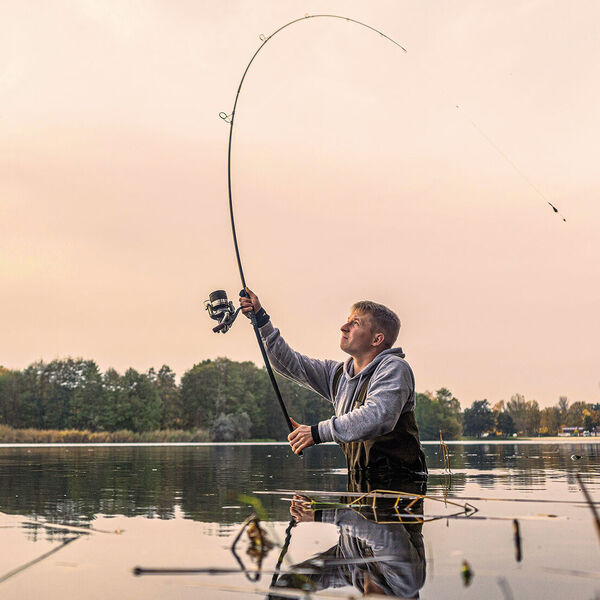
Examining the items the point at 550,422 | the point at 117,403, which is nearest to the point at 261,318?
the point at 117,403

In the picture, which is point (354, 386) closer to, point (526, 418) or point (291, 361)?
point (291, 361)

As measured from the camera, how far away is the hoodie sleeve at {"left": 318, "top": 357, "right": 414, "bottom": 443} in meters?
5.46

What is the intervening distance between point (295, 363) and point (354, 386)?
0.90 metres

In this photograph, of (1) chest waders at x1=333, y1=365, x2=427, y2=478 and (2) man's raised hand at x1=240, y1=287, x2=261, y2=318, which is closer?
(1) chest waders at x1=333, y1=365, x2=427, y2=478

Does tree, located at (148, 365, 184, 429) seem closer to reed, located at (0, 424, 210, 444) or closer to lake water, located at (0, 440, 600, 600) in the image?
reed, located at (0, 424, 210, 444)

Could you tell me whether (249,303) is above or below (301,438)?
above

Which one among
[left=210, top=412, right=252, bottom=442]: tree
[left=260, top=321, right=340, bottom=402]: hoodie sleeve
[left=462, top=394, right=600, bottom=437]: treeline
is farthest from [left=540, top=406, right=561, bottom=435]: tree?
[left=260, top=321, right=340, bottom=402]: hoodie sleeve

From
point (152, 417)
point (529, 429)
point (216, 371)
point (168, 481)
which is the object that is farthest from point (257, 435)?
point (168, 481)

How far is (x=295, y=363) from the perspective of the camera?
7.11m

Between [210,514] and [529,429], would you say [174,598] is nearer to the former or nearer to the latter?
[210,514]

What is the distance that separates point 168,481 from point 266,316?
2243mm

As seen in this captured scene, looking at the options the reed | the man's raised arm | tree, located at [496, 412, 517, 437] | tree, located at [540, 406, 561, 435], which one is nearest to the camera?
the man's raised arm

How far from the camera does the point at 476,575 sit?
2.59m

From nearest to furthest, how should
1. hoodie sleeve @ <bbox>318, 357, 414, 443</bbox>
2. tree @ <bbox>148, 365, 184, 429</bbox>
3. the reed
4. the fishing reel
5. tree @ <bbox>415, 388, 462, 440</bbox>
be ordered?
1. hoodie sleeve @ <bbox>318, 357, 414, 443</bbox>
2. the fishing reel
3. the reed
4. tree @ <bbox>148, 365, 184, 429</bbox>
5. tree @ <bbox>415, 388, 462, 440</bbox>
